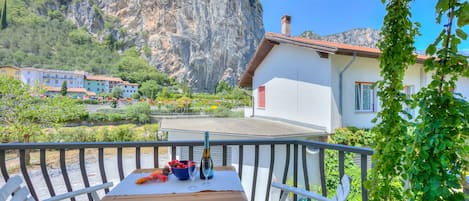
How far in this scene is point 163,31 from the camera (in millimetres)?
37250

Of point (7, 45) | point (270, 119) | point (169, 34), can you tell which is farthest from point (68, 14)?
point (270, 119)

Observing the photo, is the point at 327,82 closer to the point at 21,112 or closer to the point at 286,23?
→ the point at 286,23

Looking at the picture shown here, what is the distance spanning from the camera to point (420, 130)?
33.7 inches

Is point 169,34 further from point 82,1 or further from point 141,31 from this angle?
point 82,1

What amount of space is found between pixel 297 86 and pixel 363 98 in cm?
190

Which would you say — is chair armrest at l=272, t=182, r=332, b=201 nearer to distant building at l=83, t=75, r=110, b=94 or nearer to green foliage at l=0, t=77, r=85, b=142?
green foliage at l=0, t=77, r=85, b=142

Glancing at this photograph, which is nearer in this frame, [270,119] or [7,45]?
[270,119]

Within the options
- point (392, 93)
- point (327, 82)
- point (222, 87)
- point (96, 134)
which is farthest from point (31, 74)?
point (392, 93)

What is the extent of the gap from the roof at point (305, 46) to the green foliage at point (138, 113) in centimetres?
1128

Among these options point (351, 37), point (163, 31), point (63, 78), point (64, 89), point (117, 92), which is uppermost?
point (163, 31)

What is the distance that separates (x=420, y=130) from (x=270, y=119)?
8.03 meters

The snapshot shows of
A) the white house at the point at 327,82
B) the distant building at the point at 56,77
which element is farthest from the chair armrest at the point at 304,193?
the distant building at the point at 56,77

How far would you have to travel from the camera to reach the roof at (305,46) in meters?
5.57

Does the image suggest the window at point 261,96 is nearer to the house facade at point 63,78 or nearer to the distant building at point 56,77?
the distant building at point 56,77
